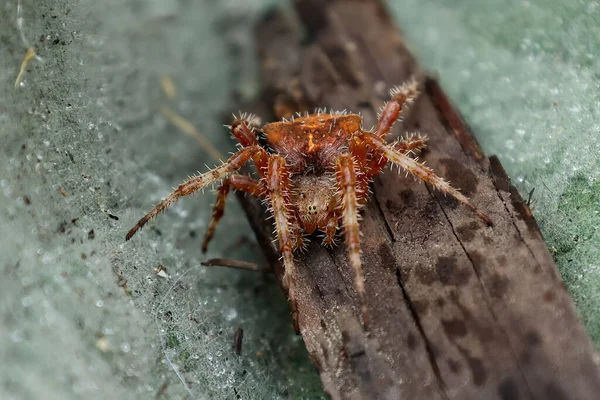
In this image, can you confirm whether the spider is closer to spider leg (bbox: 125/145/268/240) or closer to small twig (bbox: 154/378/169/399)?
spider leg (bbox: 125/145/268/240)

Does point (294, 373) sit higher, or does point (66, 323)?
point (66, 323)

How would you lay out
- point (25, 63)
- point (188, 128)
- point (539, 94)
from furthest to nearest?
point (188, 128) → point (539, 94) → point (25, 63)

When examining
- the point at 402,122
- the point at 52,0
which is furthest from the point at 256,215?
the point at 52,0

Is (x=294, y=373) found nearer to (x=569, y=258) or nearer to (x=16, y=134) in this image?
(x=569, y=258)

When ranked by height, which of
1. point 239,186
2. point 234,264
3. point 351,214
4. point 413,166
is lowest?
point 234,264

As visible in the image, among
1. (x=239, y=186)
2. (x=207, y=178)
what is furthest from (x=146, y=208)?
(x=239, y=186)

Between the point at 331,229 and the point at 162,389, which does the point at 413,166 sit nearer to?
the point at 331,229

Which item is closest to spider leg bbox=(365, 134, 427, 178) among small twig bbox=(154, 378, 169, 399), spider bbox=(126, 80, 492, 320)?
spider bbox=(126, 80, 492, 320)
